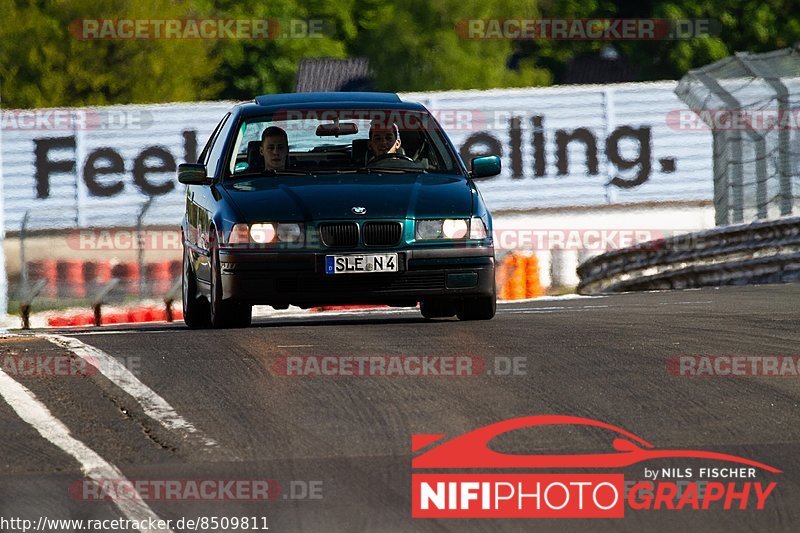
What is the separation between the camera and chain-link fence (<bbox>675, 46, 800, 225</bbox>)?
21188 millimetres

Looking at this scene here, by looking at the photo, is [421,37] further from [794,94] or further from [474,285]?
[474,285]

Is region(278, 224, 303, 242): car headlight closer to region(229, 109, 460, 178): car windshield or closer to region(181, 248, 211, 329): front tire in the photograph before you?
region(229, 109, 460, 178): car windshield

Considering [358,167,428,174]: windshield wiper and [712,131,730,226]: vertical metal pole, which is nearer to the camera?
[358,167,428,174]: windshield wiper

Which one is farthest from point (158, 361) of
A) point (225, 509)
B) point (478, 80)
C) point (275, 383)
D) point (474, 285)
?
point (478, 80)

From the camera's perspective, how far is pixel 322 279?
423 inches

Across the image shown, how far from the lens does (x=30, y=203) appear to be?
95.3ft

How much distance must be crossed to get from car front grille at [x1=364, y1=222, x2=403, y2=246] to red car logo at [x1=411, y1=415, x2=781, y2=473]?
3.64 m

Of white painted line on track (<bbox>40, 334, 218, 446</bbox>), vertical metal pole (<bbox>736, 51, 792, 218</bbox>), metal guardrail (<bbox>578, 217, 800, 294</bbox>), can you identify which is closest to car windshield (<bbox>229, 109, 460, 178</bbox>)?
white painted line on track (<bbox>40, 334, 218, 446</bbox>)

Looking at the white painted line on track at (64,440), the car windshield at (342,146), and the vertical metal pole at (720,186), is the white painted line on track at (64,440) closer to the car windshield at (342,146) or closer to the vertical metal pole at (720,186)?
the car windshield at (342,146)

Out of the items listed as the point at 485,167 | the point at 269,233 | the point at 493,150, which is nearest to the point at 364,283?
the point at 269,233

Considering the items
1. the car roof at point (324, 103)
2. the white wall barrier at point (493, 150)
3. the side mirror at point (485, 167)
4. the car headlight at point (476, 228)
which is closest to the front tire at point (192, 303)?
the car roof at point (324, 103)

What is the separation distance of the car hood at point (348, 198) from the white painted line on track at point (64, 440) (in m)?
2.28

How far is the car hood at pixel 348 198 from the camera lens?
1082cm

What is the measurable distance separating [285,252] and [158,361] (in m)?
1.55
